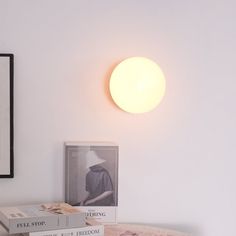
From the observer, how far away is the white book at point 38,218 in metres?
1.11

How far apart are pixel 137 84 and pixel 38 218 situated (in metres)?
0.50

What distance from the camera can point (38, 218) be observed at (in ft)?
3.71

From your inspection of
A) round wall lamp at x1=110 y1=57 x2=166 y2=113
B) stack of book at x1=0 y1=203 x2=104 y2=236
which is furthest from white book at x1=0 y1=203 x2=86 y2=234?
round wall lamp at x1=110 y1=57 x2=166 y2=113

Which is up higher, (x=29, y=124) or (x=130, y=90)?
(x=130, y=90)

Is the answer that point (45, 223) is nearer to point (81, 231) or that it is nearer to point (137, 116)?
point (81, 231)

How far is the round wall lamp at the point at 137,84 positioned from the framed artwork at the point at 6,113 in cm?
33

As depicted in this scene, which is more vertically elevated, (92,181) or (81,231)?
(92,181)

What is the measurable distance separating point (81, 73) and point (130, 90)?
18 centimetres

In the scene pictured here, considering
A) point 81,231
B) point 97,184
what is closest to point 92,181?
point 97,184

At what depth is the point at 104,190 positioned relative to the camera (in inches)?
53.4

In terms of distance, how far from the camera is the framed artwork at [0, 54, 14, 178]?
52.4 inches

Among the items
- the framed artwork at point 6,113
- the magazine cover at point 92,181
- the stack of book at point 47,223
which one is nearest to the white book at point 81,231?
the stack of book at point 47,223

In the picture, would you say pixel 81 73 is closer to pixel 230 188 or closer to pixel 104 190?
pixel 104 190

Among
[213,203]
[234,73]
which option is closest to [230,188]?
[213,203]
